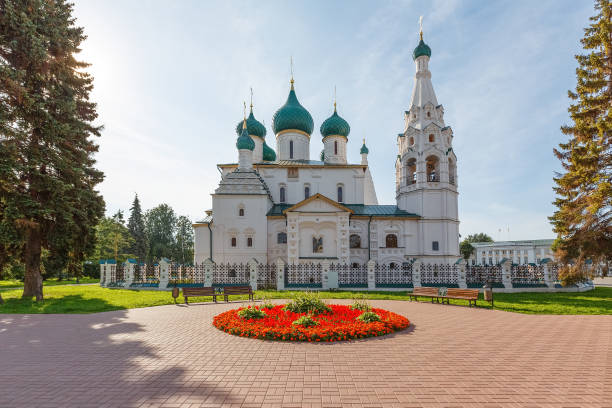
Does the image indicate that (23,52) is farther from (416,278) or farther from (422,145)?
(422,145)

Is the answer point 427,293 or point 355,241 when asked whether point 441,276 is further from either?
point 355,241

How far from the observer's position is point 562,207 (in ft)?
54.3

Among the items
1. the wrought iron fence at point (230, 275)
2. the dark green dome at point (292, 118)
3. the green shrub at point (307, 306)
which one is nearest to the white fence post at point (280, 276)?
the wrought iron fence at point (230, 275)

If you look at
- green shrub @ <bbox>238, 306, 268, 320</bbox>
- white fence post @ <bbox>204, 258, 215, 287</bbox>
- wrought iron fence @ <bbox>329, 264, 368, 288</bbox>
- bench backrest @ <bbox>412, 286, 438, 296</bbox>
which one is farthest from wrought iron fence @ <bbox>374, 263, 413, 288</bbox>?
green shrub @ <bbox>238, 306, 268, 320</bbox>

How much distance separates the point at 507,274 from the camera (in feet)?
61.9

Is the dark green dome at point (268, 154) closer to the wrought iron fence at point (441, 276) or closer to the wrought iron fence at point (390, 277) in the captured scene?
the wrought iron fence at point (390, 277)

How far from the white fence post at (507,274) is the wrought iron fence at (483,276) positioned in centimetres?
31

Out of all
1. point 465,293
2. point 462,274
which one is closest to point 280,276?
point 465,293

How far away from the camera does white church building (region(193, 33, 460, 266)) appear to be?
23.7 metres

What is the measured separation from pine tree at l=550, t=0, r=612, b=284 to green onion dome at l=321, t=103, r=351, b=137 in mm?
17947

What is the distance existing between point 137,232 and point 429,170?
40496 millimetres

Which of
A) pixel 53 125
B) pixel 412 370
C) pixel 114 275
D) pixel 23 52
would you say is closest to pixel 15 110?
pixel 53 125

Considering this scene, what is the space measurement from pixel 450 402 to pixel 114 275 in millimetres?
24792

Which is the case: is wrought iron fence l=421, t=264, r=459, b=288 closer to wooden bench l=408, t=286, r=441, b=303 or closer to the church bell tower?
the church bell tower
